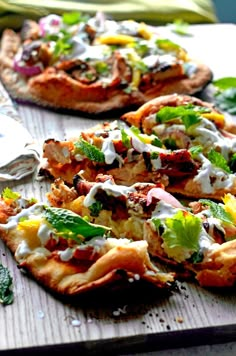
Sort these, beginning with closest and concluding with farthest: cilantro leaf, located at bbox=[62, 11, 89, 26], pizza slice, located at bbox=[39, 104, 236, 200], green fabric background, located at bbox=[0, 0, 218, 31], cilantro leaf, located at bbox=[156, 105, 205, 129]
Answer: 1. pizza slice, located at bbox=[39, 104, 236, 200]
2. cilantro leaf, located at bbox=[156, 105, 205, 129]
3. cilantro leaf, located at bbox=[62, 11, 89, 26]
4. green fabric background, located at bbox=[0, 0, 218, 31]

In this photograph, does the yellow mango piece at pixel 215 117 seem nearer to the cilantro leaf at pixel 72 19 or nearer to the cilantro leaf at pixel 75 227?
the cilantro leaf at pixel 75 227

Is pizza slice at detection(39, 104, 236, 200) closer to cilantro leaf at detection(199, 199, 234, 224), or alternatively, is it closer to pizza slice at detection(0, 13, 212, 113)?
cilantro leaf at detection(199, 199, 234, 224)

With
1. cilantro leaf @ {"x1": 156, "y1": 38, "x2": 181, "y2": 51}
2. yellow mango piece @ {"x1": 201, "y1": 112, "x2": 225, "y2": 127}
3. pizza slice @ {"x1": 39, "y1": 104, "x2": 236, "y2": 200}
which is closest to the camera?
pizza slice @ {"x1": 39, "y1": 104, "x2": 236, "y2": 200}

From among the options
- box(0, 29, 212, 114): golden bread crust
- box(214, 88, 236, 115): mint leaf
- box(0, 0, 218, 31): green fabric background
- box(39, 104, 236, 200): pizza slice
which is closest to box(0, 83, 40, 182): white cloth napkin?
box(39, 104, 236, 200): pizza slice

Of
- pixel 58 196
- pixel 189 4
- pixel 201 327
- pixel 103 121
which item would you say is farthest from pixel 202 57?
pixel 201 327

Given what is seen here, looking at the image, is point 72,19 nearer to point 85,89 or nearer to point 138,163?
point 85,89

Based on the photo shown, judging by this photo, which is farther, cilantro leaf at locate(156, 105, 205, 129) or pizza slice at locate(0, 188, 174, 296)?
cilantro leaf at locate(156, 105, 205, 129)

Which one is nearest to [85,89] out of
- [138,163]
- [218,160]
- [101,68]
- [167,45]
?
[101,68]
